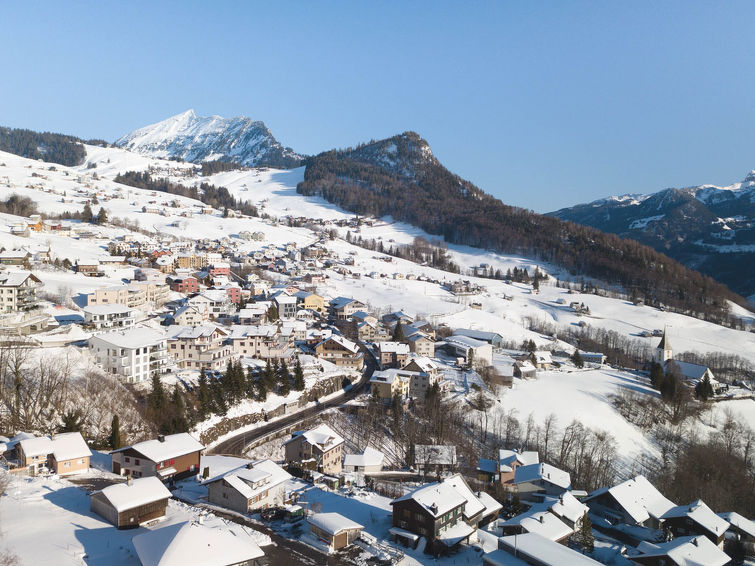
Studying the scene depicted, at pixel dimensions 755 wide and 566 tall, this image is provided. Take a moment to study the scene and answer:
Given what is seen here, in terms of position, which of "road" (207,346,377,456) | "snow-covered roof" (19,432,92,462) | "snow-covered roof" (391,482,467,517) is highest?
"snow-covered roof" (19,432,92,462)

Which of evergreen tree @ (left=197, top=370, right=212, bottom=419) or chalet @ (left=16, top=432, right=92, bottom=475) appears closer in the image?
chalet @ (left=16, top=432, right=92, bottom=475)

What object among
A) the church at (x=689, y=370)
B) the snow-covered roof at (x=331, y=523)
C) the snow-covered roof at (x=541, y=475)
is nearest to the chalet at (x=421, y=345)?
the snow-covered roof at (x=541, y=475)

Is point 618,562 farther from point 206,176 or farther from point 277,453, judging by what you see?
point 206,176

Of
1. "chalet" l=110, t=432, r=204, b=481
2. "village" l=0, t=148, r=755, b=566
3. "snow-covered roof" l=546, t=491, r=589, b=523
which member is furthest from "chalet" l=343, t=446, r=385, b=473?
"snow-covered roof" l=546, t=491, r=589, b=523

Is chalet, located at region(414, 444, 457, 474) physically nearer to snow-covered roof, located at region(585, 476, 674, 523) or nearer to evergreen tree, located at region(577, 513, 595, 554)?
snow-covered roof, located at region(585, 476, 674, 523)

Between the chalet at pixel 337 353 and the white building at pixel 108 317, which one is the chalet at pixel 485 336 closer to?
the chalet at pixel 337 353

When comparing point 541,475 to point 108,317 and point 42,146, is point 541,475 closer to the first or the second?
point 108,317
